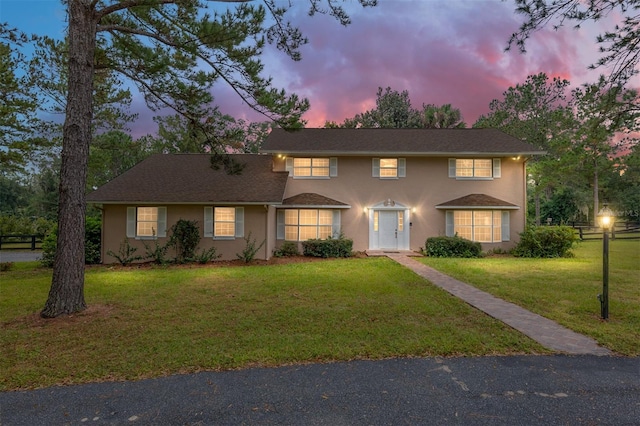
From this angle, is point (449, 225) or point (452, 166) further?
point (452, 166)

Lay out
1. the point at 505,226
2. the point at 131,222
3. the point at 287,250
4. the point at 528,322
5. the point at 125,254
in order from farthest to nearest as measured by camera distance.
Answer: the point at 505,226
the point at 287,250
the point at 131,222
the point at 125,254
the point at 528,322

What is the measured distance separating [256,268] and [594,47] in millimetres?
10680

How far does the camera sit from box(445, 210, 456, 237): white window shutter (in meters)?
15.5

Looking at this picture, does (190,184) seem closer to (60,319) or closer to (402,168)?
(60,319)

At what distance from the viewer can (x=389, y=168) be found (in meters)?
16.0

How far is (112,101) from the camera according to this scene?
15648 millimetres

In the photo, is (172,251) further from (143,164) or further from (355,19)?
(355,19)

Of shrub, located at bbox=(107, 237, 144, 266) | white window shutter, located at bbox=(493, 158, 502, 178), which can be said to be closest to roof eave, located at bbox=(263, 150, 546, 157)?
white window shutter, located at bbox=(493, 158, 502, 178)

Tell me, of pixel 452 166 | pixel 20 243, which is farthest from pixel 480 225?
pixel 20 243

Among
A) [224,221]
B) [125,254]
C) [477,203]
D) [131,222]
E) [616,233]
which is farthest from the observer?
[616,233]

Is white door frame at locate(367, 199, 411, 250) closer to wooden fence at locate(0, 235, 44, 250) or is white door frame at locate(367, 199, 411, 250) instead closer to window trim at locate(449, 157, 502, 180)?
window trim at locate(449, 157, 502, 180)

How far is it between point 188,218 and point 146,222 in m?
1.79

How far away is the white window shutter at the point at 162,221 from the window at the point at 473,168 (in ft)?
43.5

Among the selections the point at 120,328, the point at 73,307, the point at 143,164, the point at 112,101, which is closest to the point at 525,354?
the point at 120,328
